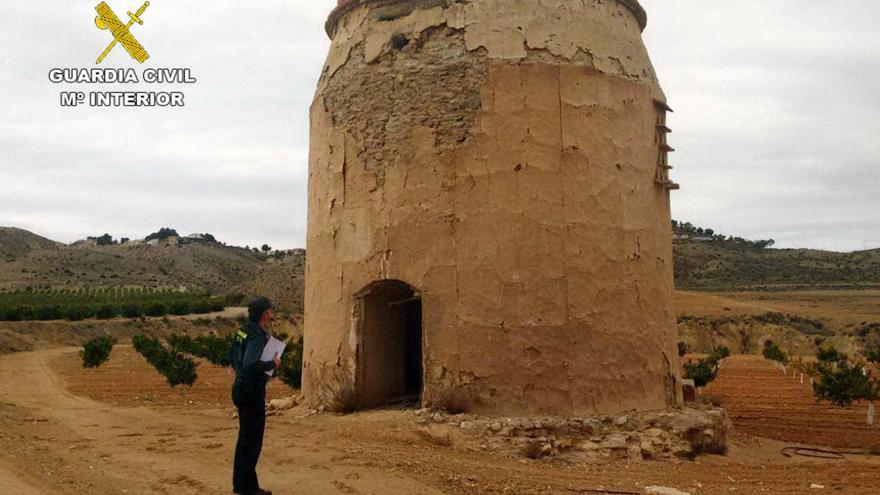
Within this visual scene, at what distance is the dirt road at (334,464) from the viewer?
5.48 meters

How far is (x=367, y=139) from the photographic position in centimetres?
877

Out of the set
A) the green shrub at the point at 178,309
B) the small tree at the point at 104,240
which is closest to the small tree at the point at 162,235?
the small tree at the point at 104,240

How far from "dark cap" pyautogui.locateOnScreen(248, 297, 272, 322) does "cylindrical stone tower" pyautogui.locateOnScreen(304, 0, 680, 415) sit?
3160 mm

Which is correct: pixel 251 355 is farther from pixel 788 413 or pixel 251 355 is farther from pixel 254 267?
pixel 254 267

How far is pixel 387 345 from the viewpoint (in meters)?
9.34

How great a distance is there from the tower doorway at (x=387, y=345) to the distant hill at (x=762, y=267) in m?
52.1

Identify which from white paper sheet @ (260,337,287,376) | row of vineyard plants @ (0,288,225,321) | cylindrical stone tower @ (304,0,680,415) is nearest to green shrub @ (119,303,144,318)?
row of vineyard plants @ (0,288,225,321)

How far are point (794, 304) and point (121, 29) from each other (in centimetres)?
4936

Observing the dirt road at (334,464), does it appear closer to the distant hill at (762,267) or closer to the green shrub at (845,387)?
the green shrub at (845,387)

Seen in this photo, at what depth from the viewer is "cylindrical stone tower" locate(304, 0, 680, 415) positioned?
7.81 meters

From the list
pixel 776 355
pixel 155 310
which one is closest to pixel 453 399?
pixel 776 355

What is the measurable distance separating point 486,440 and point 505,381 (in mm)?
720

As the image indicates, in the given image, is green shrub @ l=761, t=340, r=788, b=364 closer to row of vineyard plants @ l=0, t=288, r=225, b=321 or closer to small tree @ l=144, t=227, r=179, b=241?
row of vineyard plants @ l=0, t=288, r=225, b=321

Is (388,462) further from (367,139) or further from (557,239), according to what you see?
(367,139)
